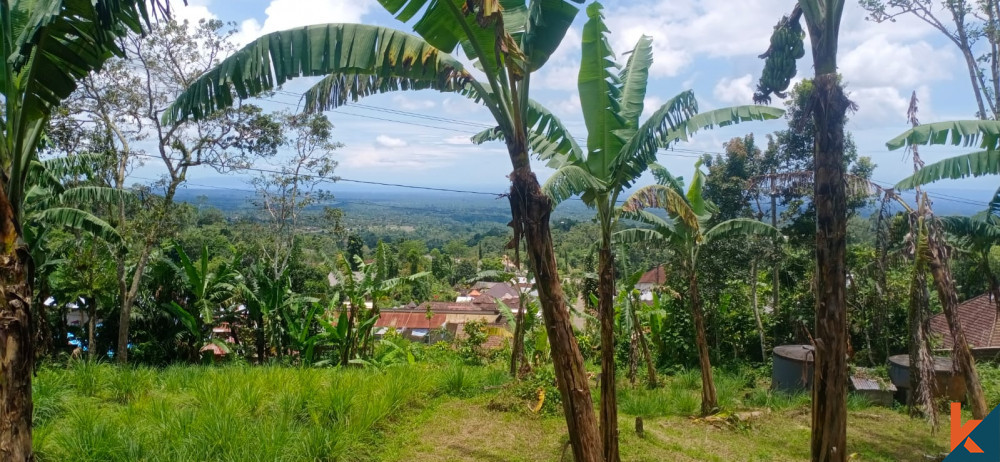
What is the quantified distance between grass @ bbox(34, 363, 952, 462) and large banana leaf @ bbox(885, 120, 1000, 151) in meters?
3.51

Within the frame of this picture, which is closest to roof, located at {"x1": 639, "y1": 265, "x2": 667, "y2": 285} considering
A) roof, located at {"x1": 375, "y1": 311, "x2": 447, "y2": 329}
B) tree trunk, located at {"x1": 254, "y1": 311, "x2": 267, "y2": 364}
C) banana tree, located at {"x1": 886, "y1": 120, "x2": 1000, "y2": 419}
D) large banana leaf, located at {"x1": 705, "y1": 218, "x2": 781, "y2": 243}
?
large banana leaf, located at {"x1": 705, "y1": 218, "x2": 781, "y2": 243}

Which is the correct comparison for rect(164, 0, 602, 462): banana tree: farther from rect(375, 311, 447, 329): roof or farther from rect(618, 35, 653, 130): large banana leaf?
rect(375, 311, 447, 329): roof

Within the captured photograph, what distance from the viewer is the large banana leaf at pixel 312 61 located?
13.4 feet

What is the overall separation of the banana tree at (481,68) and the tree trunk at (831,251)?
1889 mm

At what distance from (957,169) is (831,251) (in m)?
4.30

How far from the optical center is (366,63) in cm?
421

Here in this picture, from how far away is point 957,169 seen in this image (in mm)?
7254

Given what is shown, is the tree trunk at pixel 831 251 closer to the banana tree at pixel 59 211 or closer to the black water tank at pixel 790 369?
the black water tank at pixel 790 369

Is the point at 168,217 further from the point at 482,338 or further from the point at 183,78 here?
the point at 482,338

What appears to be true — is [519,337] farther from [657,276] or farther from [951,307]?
[657,276]

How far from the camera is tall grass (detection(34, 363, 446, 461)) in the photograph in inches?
203

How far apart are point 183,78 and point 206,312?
4.40 metres

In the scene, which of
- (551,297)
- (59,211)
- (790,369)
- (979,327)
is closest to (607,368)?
(551,297)

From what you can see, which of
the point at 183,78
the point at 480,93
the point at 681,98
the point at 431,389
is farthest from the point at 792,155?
the point at 183,78
